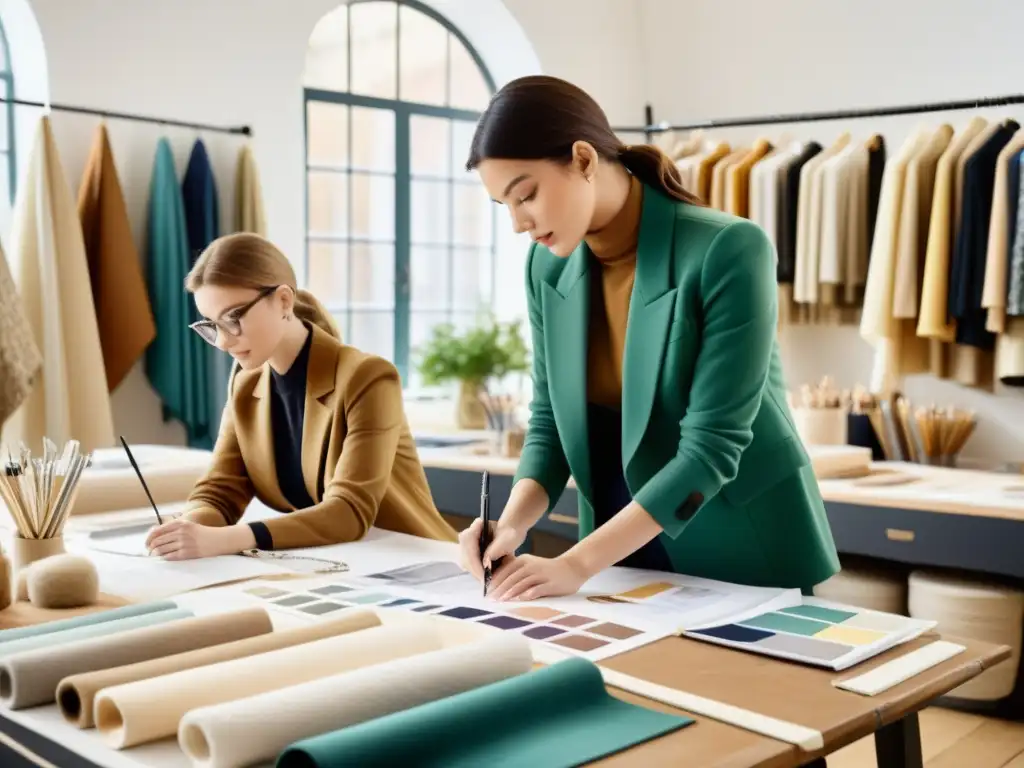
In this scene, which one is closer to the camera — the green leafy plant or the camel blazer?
the camel blazer

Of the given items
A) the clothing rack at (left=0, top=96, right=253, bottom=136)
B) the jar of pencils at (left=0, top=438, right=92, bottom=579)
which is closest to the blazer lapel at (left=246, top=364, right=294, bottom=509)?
the jar of pencils at (left=0, top=438, right=92, bottom=579)

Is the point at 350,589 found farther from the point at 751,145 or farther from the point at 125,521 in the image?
the point at 751,145

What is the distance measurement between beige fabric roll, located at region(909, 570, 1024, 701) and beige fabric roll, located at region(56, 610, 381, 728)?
2.43m

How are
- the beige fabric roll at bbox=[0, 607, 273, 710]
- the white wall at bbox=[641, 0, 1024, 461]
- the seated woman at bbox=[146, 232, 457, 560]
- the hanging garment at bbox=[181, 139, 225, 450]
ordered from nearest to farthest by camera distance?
the beige fabric roll at bbox=[0, 607, 273, 710]
the seated woman at bbox=[146, 232, 457, 560]
the hanging garment at bbox=[181, 139, 225, 450]
the white wall at bbox=[641, 0, 1024, 461]

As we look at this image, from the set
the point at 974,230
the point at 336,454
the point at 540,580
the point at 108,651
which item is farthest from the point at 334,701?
the point at 974,230

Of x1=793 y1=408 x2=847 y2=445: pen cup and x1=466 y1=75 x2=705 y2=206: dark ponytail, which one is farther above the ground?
x1=466 y1=75 x2=705 y2=206: dark ponytail

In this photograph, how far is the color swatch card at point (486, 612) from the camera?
135 centimetres

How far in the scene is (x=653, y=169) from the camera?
172 centimetres

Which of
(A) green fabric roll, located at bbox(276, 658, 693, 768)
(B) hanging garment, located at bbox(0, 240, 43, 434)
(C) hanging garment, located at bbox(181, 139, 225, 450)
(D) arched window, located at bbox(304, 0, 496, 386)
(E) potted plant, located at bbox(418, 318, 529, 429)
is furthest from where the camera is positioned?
(D) arched window, located at bbox(304, 0, 496, 386)

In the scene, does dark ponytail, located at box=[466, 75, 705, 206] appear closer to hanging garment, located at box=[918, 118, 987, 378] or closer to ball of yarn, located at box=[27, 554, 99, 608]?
ball of yarn, located at box=[27, 554, 99, 608]

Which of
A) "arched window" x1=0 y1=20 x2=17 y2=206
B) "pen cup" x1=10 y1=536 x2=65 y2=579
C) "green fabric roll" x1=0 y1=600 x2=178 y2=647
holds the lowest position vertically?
"green fabric roll" x1=0 y1=600 x2=178 y2=647

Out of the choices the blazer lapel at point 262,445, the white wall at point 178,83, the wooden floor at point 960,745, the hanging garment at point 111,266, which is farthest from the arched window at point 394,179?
the wooden floor at point 960,745

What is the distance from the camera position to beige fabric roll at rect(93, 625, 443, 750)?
1.05 metres

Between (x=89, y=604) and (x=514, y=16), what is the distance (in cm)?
434
